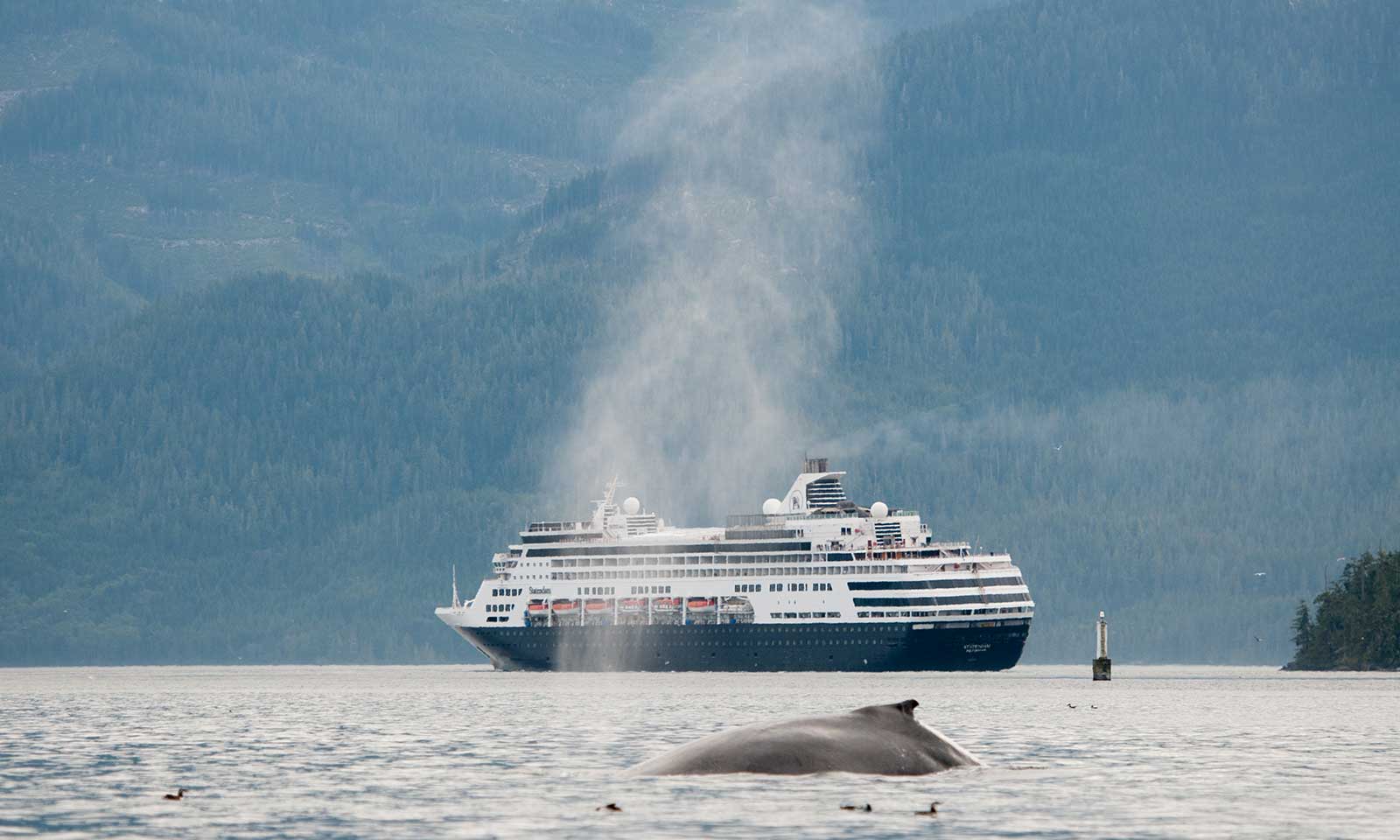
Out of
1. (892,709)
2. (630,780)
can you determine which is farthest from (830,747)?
(630,780)

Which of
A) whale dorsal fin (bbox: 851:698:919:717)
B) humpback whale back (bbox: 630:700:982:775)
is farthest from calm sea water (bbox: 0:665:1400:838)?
whale dorsal fin (bbox: 851:698:919:717)

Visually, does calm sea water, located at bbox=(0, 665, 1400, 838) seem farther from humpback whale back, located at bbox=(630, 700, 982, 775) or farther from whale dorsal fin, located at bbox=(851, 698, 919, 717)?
whale dorsal fin, located at bbox=(851, 698, 919, 717)

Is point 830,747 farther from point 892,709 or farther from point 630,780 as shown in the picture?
point 630,780

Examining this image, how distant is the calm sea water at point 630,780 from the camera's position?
58094 millimetres

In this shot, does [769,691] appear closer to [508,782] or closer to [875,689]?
[875,689]

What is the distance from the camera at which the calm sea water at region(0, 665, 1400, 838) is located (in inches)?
2287

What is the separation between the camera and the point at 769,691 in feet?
569

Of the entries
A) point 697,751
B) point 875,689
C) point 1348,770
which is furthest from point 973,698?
point 697,751

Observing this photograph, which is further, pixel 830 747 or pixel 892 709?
pixel 892 709

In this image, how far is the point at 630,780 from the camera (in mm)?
69125

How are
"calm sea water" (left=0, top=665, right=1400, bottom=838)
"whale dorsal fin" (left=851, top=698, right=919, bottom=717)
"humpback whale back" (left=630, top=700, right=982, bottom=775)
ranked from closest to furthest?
"calm sea water" (left=0, top=665, right=1400, bottom=838)
"humpback whale back" (left=630, top=700, right=982, bottom=775)
"whale dorsal fin" (left=851, top=698, right=919, bottom=717)

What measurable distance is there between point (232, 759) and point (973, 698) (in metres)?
83.9

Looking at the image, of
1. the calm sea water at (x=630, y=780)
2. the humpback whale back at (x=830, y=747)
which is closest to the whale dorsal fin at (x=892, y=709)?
the humpback whale back at (x=830, y=747)

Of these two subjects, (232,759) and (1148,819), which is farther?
(232,759)
